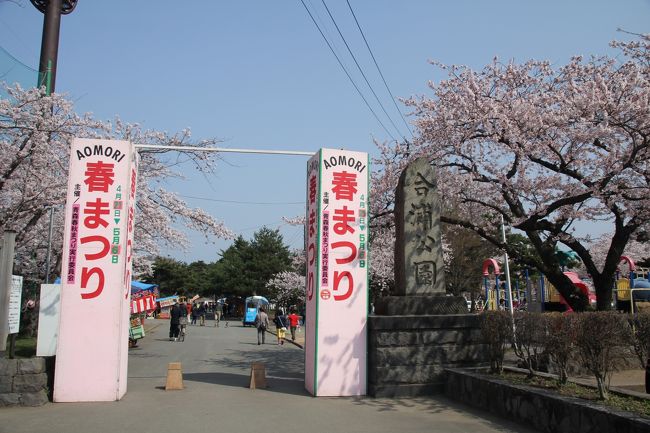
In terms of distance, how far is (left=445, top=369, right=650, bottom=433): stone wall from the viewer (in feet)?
19.4

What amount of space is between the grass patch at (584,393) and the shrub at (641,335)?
0.62 meters

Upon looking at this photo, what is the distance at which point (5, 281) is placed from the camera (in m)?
9.59

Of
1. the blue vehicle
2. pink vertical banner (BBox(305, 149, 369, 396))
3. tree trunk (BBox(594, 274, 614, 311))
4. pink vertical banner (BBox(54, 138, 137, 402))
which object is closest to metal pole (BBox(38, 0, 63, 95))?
pink vertical banner (BBox(54, 138, 137, 402))

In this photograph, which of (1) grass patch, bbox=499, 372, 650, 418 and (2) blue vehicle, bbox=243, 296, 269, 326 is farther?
(2) blue vehicle, bbox=243, 296, 269, 326

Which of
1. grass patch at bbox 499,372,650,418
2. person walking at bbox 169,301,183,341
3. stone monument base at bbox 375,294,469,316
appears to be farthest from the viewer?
person walking at bbox 169,301,183,341

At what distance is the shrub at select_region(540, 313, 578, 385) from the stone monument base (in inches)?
96.5

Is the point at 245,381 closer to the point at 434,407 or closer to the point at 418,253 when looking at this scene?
the point at 434,407

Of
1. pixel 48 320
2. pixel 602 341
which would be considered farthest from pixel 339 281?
pixel 48 320

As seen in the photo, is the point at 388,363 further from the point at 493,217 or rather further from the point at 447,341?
the point at 493,217

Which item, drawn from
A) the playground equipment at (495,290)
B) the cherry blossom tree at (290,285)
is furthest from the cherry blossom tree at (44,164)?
Result: the cherry blossom tree at (290,285)

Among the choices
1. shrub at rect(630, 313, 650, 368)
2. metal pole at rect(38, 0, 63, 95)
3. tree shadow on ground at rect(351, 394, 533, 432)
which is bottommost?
tree shadow on ground at rect(351, 394, 533, 432)

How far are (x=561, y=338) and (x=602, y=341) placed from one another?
76cm

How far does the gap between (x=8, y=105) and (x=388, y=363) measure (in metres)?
10.9

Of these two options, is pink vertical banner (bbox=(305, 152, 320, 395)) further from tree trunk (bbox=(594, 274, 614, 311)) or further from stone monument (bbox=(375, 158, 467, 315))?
tree trunk (bbox=(594, 274, 614, 311))
